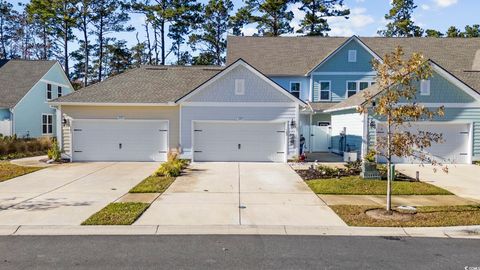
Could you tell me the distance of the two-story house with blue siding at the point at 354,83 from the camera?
60.8 feet

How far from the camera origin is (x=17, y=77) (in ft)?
95.6

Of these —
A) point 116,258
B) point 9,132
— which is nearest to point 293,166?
point 116,258

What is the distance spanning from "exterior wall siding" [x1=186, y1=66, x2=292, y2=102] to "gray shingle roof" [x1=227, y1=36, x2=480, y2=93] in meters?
8.73

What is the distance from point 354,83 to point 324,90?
2.08 meters

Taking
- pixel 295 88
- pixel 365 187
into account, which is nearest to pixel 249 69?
pixel 365 187

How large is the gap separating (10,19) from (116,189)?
48773 millimetres

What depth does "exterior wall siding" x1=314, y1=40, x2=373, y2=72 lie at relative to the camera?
1030 inches

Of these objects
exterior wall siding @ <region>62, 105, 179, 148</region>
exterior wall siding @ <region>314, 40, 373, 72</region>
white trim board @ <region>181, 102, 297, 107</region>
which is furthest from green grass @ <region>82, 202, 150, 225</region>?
exterior wall siding @ <region>314, 40, 373, 72</region>

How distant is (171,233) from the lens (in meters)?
7.41

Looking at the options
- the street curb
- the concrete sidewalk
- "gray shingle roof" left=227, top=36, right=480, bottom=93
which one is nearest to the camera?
the street curb

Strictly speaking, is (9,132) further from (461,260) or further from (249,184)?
(461,260)

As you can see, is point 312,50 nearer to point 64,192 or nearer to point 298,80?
point 298,80

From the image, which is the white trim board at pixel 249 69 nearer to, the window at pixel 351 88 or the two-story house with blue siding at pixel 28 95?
the window at pixel 351 88

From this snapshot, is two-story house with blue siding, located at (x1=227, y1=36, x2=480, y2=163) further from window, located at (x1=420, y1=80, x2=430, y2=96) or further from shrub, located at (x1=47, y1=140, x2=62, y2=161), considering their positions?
shrub, located at (x1=47, y1=140, x2=62, y2=161)
